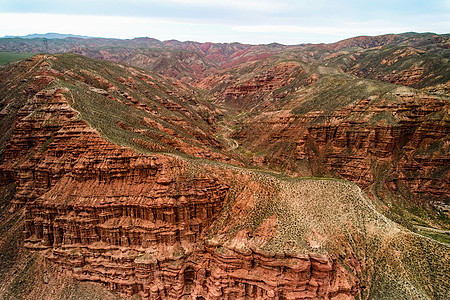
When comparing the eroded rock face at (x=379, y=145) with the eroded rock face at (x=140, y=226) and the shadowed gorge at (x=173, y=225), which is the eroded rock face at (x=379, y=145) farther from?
the eroded rock face at (x=140, y=226)

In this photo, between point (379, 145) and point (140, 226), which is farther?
point (379, 145)

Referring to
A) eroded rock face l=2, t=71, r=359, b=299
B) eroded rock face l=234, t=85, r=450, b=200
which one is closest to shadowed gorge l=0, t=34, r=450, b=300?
eroded rock face l=2, t=71, r=359, b=299

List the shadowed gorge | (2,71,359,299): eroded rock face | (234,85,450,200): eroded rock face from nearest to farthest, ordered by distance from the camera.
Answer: the shadowed gorge, (2,71,359,299): eroded rock face, (234,85,450,200): eroded rock face

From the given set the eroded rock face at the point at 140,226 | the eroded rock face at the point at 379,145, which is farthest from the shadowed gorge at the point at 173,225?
the eroded rock face at the point at 379,145

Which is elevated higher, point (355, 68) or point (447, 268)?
point (355, 68)

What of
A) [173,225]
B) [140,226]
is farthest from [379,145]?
[140,226]

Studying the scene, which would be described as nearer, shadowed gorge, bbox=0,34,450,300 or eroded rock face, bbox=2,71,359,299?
shadowed gorge, bbox=0,34,450,300

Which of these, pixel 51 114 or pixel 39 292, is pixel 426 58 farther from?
pixel 39 292

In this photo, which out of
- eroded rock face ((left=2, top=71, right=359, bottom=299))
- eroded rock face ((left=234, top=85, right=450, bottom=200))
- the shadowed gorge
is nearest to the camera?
the shadowed gorge

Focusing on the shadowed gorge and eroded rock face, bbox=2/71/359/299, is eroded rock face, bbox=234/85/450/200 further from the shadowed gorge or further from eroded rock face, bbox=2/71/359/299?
eroded rock face, bbox=2/71/359/299

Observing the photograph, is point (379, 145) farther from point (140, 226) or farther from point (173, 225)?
point (140, 226)

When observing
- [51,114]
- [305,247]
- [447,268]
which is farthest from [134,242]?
[447,268]
